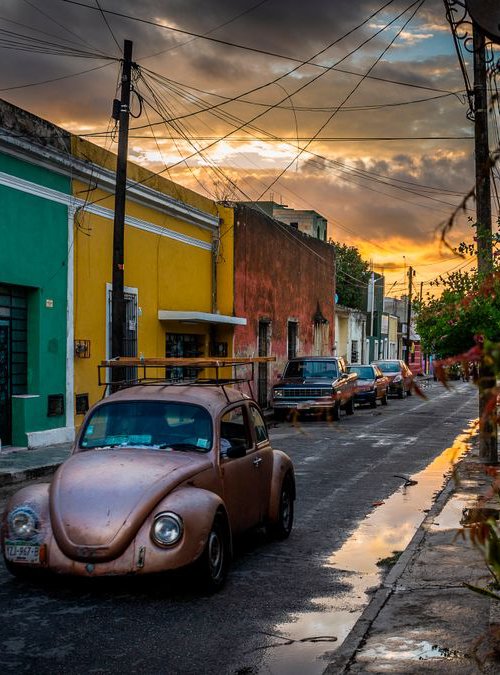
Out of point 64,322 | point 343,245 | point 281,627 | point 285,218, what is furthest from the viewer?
point 343,245

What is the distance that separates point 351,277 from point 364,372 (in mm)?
31382

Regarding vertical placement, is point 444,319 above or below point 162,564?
above

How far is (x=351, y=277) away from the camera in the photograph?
66.6 meters

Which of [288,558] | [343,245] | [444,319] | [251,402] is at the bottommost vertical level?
[288,558]

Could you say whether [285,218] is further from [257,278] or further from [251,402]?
[251,402]

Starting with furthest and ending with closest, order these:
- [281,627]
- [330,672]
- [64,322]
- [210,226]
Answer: [210,226], [64,322], [281,627], [330,672]

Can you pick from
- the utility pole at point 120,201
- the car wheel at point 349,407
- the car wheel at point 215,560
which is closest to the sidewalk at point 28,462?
the utility pole at point 120,201

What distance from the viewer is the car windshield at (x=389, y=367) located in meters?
44.1

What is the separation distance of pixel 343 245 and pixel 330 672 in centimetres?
6670

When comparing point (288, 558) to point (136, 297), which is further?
point (136, 297)

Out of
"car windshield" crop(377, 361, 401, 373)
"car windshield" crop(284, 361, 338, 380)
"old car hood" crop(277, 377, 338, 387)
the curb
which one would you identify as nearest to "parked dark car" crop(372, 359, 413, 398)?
"car windshield" crop(377, 361, 401, 373)

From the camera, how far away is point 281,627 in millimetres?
6602

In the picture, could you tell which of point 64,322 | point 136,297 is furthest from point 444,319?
point 136,297

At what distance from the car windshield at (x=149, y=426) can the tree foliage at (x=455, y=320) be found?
6626 mm
